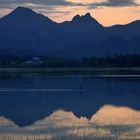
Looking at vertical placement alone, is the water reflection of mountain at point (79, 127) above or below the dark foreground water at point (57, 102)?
above

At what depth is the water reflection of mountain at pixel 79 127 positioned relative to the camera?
20231mm

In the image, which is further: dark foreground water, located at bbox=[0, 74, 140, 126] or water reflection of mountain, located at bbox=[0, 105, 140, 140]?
dark foreground water, located at bbox=[0, 74, 140, 126]

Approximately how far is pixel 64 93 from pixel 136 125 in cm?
2050

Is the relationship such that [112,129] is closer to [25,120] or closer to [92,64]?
[25,120]

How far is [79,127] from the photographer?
23094mm

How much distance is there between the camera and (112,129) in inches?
858

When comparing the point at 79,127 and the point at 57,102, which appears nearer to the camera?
the point at 79,127

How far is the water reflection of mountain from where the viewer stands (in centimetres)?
2023

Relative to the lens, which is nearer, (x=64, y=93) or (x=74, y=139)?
(x=74, y=139)

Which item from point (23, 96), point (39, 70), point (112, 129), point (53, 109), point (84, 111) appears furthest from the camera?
point (39, 70)

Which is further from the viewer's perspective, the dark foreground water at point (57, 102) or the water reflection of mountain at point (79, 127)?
the dark foreground water at point (57, 102)

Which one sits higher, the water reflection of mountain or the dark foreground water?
the water reflection of mountain

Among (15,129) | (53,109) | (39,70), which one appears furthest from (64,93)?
(39,70)

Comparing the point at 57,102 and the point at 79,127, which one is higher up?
the point at 79,127
